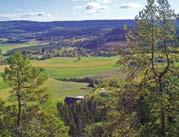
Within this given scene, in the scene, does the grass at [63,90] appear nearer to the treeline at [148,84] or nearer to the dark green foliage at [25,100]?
the dark green foliage at [25,100]

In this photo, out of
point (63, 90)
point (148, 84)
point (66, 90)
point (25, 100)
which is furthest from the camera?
point (63, 90)

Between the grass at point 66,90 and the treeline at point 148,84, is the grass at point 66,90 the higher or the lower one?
the lower one

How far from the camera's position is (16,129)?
36219mm

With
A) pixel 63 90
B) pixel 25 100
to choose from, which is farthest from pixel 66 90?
pixel 25 100

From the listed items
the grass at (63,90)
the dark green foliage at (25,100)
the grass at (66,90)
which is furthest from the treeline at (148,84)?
Answer: the grass at (66,90)

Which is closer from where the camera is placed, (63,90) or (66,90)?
(66,90)

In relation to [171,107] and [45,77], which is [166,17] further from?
[45,77]

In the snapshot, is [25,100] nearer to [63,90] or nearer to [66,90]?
[66,90]

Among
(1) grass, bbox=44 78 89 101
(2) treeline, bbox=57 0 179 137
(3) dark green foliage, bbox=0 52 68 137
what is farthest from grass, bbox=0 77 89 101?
(2) treeline, bbox=57 0 179 137

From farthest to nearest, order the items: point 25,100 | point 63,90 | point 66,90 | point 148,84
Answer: point 63,90, point 66,90, point 25,100, point 148,84

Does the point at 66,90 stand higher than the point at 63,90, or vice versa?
the point at 66,90

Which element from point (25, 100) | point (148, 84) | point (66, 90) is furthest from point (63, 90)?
point (148, 84)

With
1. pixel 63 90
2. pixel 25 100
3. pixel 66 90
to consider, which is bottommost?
pixel 63 90

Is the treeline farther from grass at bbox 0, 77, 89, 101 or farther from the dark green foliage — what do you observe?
grass at bbox 0, 77, 89, 101
